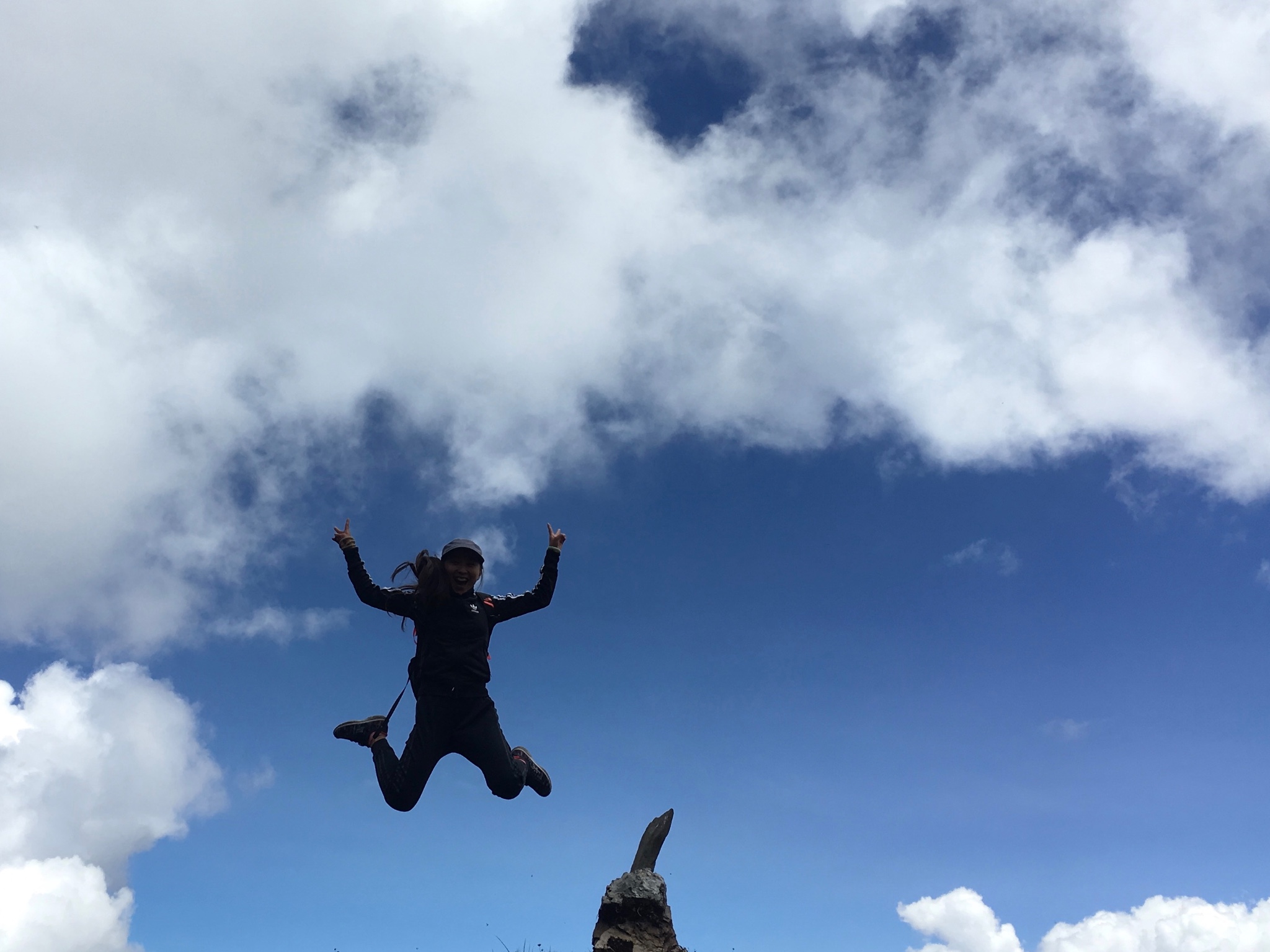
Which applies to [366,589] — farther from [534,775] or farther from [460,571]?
[534,775]

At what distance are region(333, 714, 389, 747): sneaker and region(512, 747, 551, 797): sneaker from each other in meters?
1.48

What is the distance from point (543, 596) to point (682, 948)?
15.4 feet

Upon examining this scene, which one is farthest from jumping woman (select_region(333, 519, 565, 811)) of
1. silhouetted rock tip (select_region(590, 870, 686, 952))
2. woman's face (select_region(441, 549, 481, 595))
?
silhouetted rock tip (select_region(590, 870, 686, 952))


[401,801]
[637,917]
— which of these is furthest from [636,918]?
[401,801]

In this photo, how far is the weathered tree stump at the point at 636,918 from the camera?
1011cm

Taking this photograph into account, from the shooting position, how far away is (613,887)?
1043cm

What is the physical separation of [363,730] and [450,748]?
120cm

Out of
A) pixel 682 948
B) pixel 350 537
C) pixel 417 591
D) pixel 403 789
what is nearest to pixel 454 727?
pixel 403 789

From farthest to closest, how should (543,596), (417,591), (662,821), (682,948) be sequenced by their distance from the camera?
(662,821) < (682,948) < (543,596) < (417,591)

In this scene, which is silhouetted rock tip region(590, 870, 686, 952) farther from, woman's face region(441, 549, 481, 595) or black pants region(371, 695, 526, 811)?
woman's face region(441, 549, 481, 595)

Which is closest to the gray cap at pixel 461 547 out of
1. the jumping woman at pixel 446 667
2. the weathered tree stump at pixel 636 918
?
the jumping woman at pixel 446 667

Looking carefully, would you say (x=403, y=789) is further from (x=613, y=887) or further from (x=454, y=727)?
(x=613, y=887)

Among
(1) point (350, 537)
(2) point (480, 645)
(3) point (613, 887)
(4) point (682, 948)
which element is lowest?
(4) point (682, 948)

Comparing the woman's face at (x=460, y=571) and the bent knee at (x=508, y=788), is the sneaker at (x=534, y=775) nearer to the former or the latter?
the bent knee at (x=508, y=788)
